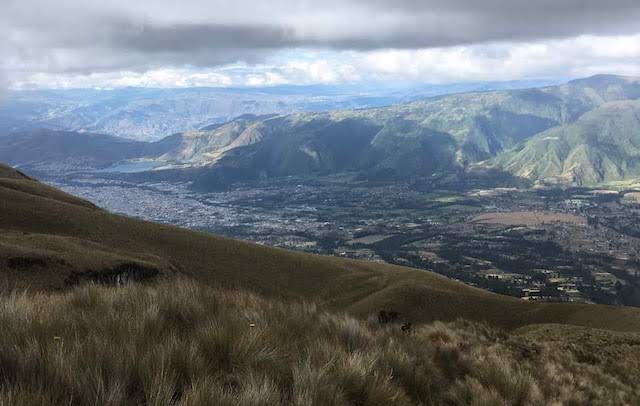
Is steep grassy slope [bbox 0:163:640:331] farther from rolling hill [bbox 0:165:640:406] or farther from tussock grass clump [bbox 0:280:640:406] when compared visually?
tussock grass clump [bbox 0:280:640:406]

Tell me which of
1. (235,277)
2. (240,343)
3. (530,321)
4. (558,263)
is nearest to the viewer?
(240,343)

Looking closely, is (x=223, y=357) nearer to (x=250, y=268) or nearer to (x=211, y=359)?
(x=211, y=359)

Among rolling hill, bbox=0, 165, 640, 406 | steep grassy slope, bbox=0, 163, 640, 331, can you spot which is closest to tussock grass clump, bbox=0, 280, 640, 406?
rolling hill, bbox=0, 165, 640, 406

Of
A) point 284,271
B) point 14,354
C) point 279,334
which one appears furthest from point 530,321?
point 14,354

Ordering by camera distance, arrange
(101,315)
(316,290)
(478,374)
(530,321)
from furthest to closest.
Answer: (316,290) → (530,321) → (478,374) → (101,315)

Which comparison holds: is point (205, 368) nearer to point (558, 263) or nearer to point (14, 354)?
point (14, 354)

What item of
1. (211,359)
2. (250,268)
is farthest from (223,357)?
(250,268)

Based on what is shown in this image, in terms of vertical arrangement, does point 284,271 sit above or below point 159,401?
below

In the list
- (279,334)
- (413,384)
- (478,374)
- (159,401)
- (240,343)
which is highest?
(159,401)
